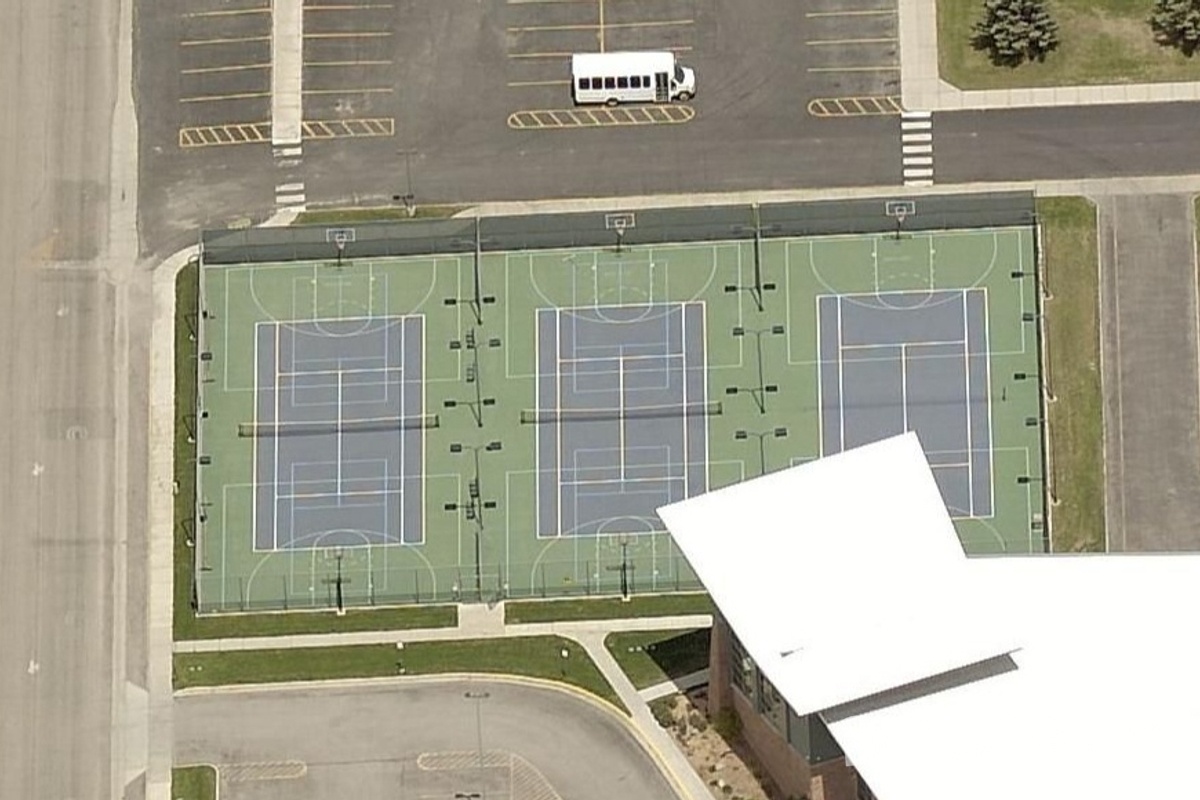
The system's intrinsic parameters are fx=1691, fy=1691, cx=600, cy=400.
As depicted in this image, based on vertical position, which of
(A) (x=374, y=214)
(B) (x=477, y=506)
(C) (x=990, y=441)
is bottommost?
(B) (x=477, y=506)

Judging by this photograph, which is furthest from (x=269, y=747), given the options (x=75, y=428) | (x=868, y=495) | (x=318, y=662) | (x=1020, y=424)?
(x=1020, y=424)

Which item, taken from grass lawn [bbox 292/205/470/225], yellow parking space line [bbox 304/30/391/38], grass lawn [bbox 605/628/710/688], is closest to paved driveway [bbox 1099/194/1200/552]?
grass lawn [bbox 605/628/710/688]

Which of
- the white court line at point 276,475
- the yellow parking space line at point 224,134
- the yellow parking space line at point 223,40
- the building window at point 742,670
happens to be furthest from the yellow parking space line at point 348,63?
the building window at point 742,670

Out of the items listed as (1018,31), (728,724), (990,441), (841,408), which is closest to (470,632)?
(728,724)

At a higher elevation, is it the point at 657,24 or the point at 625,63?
the point at 657,24

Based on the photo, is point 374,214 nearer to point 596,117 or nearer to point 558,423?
point 596,117

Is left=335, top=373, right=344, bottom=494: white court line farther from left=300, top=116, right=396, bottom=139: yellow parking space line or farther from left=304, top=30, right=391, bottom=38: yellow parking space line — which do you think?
left=304, top=30, right=391, bottom=38: yellow parking space line
